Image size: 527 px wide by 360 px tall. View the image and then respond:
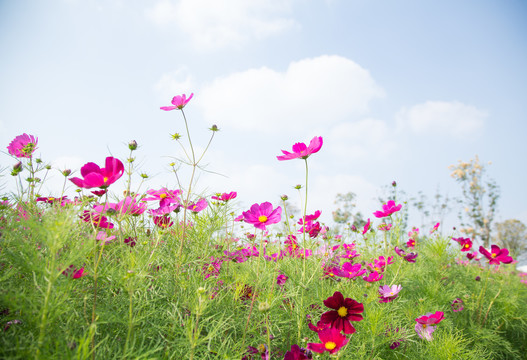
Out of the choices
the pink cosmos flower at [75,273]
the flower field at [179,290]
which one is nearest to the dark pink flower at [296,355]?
the flower field at [179,290]

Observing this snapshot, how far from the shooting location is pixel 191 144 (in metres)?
1.40

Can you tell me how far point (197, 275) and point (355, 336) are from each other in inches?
33.1

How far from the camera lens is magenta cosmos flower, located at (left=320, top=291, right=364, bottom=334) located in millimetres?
1157

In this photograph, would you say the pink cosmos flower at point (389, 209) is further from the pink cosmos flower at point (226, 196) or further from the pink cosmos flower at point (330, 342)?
the pink cosmos flower at point (330, 342)

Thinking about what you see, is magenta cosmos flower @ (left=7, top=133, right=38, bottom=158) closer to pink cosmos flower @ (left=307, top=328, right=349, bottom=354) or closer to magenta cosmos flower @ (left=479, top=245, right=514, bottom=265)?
pink cosmos flower @ (left=307, top=328, right=349, bottom=354)

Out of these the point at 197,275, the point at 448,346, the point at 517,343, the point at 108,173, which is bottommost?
the point at 517,343

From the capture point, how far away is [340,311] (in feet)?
3.87

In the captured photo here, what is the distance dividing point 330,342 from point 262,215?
670 millimetres

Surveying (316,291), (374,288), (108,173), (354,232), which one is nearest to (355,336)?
(316,291)

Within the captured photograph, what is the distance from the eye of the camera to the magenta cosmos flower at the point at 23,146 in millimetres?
1757

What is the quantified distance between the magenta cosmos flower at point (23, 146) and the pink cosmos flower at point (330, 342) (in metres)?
1.81

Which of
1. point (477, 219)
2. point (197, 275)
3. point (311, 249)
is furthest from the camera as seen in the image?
point (477, 219)

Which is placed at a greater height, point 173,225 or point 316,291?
point 173,225

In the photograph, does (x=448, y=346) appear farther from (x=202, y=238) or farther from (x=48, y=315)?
(x=48, y=315)
